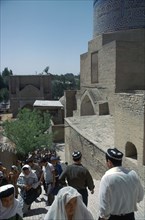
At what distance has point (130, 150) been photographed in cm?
812

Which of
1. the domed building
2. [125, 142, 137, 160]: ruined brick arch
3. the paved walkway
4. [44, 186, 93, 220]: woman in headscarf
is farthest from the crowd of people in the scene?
[125, 142, 137, 160]: ruined brick arch

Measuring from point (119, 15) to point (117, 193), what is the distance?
17.0 metres

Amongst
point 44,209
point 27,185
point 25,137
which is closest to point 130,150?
point 44,209

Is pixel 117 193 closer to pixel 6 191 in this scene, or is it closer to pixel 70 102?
pixel 6 191

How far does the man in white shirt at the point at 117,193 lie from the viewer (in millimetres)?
2617

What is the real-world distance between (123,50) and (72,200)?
44.4 ft

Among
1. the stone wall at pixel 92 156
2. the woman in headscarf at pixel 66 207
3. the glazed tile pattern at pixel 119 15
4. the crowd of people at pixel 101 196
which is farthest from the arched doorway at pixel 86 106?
the woman in headscarf at pixel 66 207

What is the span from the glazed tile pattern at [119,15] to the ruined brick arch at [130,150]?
1120 centimetres

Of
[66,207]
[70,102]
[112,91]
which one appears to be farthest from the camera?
[70,102]

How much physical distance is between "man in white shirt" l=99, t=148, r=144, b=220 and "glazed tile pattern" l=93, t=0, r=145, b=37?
52.2 ft

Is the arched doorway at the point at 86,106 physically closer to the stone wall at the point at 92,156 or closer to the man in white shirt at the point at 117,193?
the stone wall at the point at 92,156

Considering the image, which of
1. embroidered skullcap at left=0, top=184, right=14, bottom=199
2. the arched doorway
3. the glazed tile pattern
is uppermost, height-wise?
the glazed tile pattern

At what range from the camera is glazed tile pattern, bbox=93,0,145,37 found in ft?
56.9

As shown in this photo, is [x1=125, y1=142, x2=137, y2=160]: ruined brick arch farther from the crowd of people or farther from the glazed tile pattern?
the glazed tile pattern
